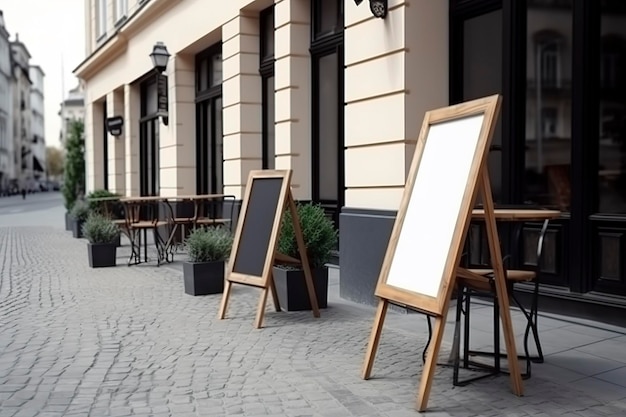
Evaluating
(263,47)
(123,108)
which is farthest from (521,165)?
(123,108)

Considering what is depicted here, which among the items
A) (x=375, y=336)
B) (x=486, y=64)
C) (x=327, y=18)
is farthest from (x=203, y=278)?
(x=327, y=18)

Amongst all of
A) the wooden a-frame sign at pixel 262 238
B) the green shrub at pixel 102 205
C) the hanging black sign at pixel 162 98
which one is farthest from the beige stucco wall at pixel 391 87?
the green shrub at pixel 102 205

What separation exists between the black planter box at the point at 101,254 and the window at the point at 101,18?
Answer: 532 inches

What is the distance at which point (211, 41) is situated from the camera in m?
13.9

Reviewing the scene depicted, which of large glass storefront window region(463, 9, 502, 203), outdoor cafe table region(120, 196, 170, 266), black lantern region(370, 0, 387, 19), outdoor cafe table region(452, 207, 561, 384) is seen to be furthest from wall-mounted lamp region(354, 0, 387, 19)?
outdoor cafe table region(120, 196, 170, 266)

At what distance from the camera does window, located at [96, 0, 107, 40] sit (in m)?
22.7

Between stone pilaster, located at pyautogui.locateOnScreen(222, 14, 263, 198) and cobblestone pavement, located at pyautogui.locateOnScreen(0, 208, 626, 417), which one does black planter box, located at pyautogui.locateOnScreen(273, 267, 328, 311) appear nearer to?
cobblestone pavement, located at pyautogui.locateOnScreen(0, 208, 626, 417)

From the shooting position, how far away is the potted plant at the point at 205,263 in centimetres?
816

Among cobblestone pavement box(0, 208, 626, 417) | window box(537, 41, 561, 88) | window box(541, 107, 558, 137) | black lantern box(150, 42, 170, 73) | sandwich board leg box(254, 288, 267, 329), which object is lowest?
cobblestone pavement box(0, 208, 626, 417)

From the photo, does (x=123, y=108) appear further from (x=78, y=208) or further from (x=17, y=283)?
(x=17, y=283)

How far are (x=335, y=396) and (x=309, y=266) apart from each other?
2732 mm

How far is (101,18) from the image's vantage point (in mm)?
23109

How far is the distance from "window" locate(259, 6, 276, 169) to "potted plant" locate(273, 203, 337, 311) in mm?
4854

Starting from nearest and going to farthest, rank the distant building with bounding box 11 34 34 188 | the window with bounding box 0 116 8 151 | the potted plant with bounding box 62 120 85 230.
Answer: the potted plant with bounding box 62 120 85 230, the window with bounding box 0 116 8 151, the distant building with bounding box 11 34 34 188
